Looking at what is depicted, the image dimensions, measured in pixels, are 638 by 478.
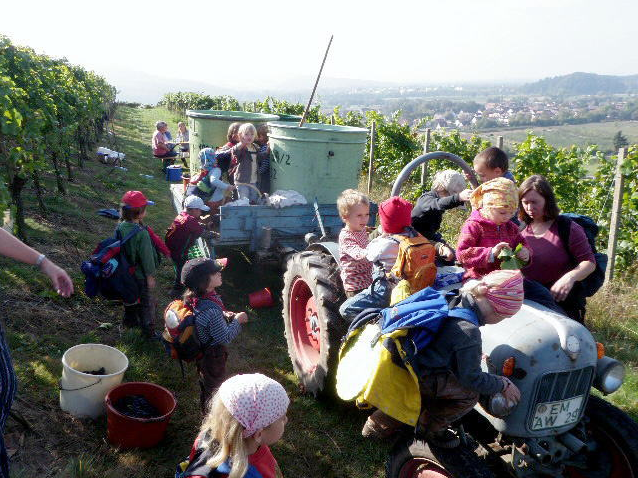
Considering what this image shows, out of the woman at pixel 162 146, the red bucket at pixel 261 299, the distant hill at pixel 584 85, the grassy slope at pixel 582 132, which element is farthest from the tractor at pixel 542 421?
Answer: the distant hill at pixel 584 85

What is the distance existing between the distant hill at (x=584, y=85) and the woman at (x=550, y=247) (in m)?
101

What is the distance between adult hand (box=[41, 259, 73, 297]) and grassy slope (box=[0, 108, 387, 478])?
117cm

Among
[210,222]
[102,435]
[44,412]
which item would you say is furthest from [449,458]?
[210,222]

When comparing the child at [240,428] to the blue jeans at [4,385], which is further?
the blue jeans at [4,385]

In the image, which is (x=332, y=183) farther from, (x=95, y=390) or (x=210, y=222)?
(x=95, y=390)

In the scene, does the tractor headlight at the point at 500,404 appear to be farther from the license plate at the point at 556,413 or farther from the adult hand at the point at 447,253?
the adult hand at the point at 447,253

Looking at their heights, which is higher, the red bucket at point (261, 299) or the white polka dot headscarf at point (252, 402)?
the white polka dot headscarf at point (252, 402)

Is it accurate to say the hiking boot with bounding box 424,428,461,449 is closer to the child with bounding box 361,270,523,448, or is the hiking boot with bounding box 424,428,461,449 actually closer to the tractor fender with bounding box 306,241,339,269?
the child with bounding box 361,270,523,448

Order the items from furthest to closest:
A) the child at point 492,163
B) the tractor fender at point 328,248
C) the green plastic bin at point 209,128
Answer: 1. the green plastic bin at point 209,128
2. the tractor fender at point 328,248
3. the child at point 492,163

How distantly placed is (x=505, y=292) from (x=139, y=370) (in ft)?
10.1

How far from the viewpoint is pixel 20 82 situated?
7422mm

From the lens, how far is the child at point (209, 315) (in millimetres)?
3240

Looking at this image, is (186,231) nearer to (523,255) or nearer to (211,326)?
(211,326)

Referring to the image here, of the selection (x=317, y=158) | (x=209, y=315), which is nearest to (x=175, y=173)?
(x=317, y=158)
